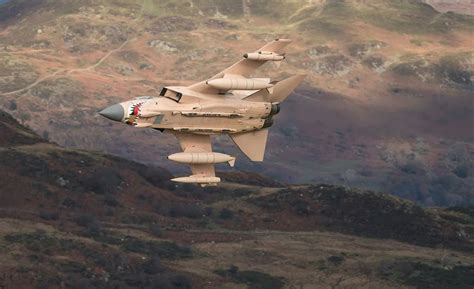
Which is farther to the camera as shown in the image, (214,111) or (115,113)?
(214,111)

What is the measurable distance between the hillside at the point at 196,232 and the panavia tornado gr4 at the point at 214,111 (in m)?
41.5

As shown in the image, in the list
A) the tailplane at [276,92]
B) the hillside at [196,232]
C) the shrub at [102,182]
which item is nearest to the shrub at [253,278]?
the hillside at [196,232]

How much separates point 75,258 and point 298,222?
147ft

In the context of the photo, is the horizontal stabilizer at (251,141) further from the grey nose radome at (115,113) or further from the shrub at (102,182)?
the shrub at (102,182)

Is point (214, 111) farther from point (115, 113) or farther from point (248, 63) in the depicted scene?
point (115, 113)

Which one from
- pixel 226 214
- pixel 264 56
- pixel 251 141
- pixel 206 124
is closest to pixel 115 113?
pixel 206 124

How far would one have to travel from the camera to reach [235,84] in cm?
7700

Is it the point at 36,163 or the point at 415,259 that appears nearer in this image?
the point at 415,259

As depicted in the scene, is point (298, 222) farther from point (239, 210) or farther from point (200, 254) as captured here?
point (200, 254)

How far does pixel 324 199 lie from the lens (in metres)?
172

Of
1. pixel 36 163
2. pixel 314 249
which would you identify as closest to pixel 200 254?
pixel 314 249

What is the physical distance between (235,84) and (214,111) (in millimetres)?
2483

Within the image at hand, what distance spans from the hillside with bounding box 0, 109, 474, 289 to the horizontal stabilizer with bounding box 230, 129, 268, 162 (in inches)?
1617

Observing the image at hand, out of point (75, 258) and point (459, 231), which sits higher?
point (75, 258)
